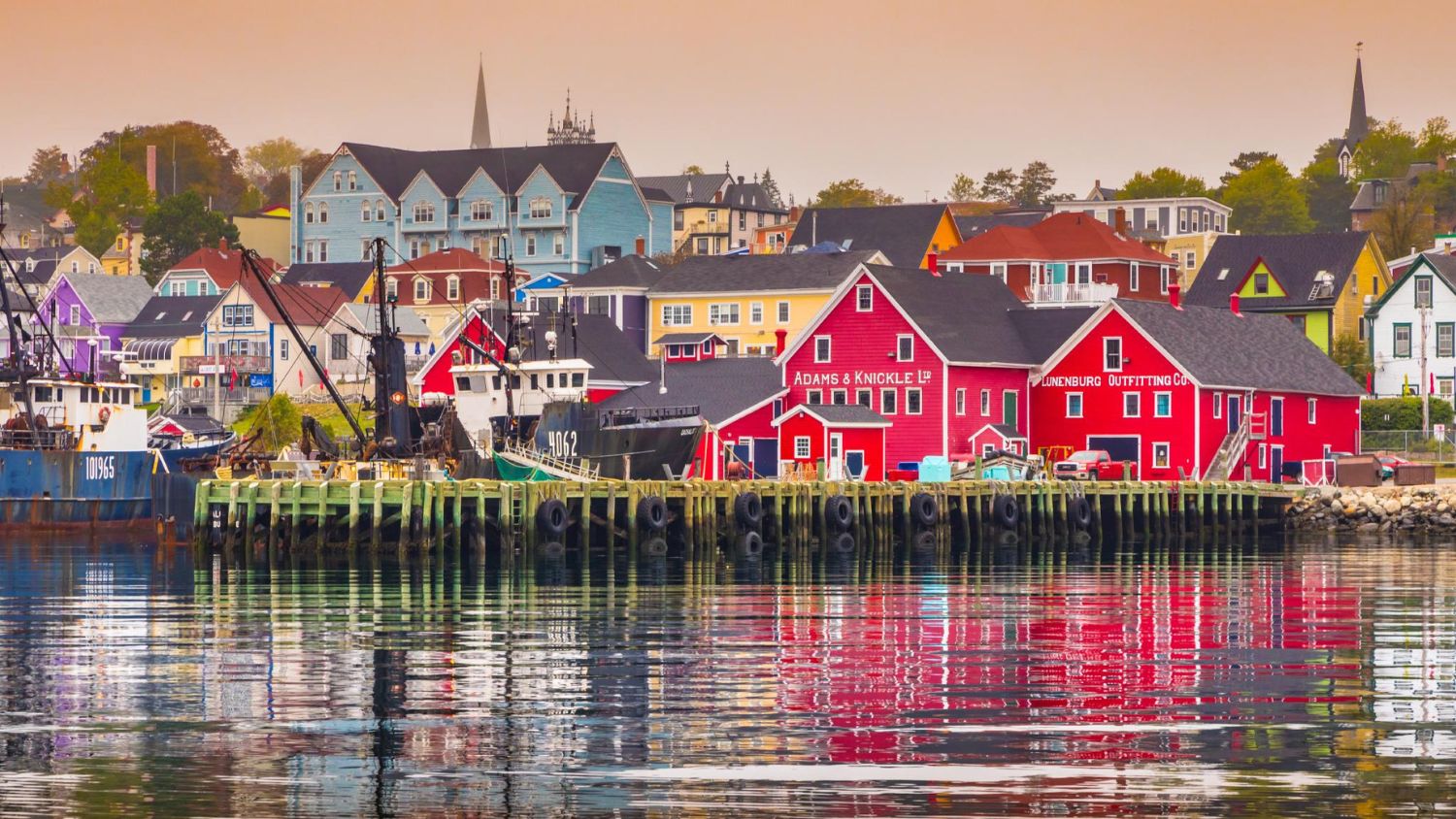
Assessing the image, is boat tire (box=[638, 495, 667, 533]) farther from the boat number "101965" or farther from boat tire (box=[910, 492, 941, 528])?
the boat number "101965"

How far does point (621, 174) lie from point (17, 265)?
139ft

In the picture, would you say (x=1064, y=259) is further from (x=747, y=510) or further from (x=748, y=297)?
(x=747, y=510)

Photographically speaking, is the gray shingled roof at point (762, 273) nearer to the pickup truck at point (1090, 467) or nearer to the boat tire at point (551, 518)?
the pickup truck at point (1090, 467)

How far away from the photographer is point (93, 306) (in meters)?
129

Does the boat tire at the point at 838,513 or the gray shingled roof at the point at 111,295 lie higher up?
the gray shingled roof at the point at 111,295

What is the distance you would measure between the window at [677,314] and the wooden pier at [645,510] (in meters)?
42.1

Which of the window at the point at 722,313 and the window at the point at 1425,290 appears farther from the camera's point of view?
the window at the point at 722,313

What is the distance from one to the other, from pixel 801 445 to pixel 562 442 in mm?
13227

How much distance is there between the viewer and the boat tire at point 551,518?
52125 mm

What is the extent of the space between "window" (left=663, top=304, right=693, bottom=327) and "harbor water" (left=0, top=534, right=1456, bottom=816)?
62.3 m

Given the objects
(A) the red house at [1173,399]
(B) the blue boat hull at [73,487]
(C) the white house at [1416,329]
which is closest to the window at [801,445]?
(A) the red house at [1173,399]

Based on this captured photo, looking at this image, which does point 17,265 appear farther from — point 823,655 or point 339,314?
point 823,655

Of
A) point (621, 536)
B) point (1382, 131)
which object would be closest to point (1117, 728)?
point (621, 536)

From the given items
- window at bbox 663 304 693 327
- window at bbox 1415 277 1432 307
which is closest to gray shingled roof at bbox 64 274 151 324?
window at bbox 663 304 693 327
